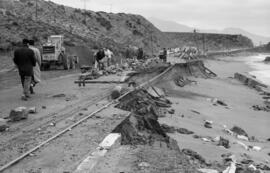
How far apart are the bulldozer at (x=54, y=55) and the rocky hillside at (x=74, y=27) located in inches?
172

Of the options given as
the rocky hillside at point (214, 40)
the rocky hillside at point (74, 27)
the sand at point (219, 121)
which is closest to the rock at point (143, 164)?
the sand at point (219, 121)

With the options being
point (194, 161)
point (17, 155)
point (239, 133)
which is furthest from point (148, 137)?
point (239, 133)

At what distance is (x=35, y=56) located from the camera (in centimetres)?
1510

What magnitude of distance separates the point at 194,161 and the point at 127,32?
74808 mm

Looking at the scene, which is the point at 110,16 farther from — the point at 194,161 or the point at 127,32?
the point at 194,161

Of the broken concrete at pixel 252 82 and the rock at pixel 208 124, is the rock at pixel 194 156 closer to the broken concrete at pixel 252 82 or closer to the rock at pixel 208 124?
the rock at pixel 208 124

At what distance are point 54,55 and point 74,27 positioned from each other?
27129 mm

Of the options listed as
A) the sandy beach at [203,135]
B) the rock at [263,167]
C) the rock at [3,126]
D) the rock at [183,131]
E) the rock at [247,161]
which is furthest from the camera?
the rock at [183,131]

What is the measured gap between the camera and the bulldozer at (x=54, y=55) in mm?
32281

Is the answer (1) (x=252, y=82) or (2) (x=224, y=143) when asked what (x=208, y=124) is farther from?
(1) (x=252, y=82)

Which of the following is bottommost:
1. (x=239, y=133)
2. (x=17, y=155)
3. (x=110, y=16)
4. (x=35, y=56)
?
(x=239, y=133)

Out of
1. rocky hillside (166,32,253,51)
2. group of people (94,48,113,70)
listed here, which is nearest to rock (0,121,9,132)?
group of people (94,48,113,70)

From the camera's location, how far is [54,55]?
3228cm

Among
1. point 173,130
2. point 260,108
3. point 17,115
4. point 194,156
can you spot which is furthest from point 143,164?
point 260,108
